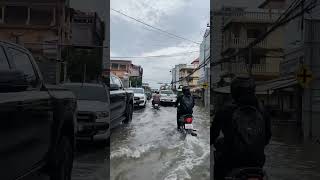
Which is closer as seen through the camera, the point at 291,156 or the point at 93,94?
the point at 93,94

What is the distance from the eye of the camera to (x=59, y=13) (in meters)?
7.58

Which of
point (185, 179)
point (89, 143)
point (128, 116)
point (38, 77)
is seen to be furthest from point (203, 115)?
point (38, 77)

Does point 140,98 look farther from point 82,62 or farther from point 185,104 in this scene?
point 82,62

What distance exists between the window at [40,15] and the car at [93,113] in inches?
199

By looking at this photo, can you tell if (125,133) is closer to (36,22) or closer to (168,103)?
(36,22)

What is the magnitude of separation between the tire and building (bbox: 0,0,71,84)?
0.74 meters

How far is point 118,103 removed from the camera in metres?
15.2

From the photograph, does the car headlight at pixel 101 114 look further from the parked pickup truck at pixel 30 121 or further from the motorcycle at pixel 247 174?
the motorcycle at pixel 247 174

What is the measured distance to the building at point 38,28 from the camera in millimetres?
6391

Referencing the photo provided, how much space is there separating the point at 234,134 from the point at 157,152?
8.39 meters

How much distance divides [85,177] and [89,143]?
4.33m

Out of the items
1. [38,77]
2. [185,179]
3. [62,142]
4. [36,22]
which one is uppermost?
[36,22]

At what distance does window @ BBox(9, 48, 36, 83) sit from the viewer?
4.99 meters

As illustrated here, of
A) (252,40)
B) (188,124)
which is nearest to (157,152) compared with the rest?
(188,124)
